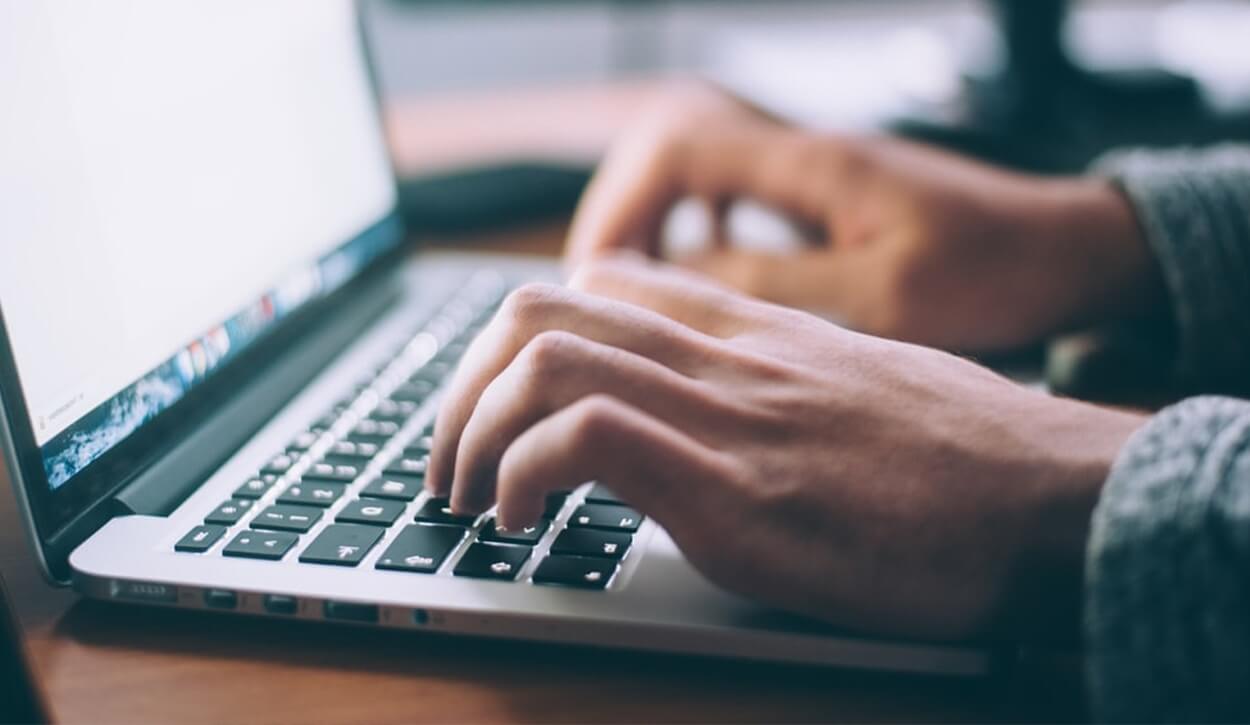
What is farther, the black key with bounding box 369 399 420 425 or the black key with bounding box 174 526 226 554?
the black key with bounding box 369 399 420 425

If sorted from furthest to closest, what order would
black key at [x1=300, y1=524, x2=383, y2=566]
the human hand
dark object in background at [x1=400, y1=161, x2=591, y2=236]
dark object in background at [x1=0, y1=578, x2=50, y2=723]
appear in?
dark object in background at [x1=400, y1=161, x2=591, y2=236] < the human hand < black key at [x1=300, y1=524, x2=383, y2=566] < dark object in background at [x1=0, y1=578, x2=50, y2=723]

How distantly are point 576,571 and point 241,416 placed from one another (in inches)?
8.6

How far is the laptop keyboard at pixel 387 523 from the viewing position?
404 mm

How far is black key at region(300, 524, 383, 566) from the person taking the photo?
1.33 feet

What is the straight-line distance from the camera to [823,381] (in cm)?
42

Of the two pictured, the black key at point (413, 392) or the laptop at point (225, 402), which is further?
the black key at point (413, 392)

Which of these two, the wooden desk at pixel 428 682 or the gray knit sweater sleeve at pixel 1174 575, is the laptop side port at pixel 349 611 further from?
the gray knit sweater sleeve at pixel 1174 575

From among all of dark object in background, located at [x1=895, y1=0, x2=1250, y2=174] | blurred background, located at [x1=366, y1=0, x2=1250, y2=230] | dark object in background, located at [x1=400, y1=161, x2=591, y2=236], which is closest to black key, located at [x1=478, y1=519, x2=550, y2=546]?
blurred background, located at [x1=366, y1=0, x2=1250, y2=230]

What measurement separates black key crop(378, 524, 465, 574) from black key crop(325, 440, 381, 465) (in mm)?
73

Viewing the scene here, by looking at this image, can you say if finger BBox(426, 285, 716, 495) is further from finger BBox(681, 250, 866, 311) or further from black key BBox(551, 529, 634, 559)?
finger BBox(681, 250, 866, 311)

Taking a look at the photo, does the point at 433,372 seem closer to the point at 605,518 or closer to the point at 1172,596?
the point at 605,518

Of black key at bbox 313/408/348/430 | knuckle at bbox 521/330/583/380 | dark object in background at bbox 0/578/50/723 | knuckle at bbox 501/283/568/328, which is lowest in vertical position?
black key at bbox 313/408/348/430

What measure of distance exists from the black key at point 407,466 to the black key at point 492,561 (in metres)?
0.07

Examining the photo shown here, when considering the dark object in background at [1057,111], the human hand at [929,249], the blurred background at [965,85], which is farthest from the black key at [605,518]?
the dark object in background at [1057,111]
